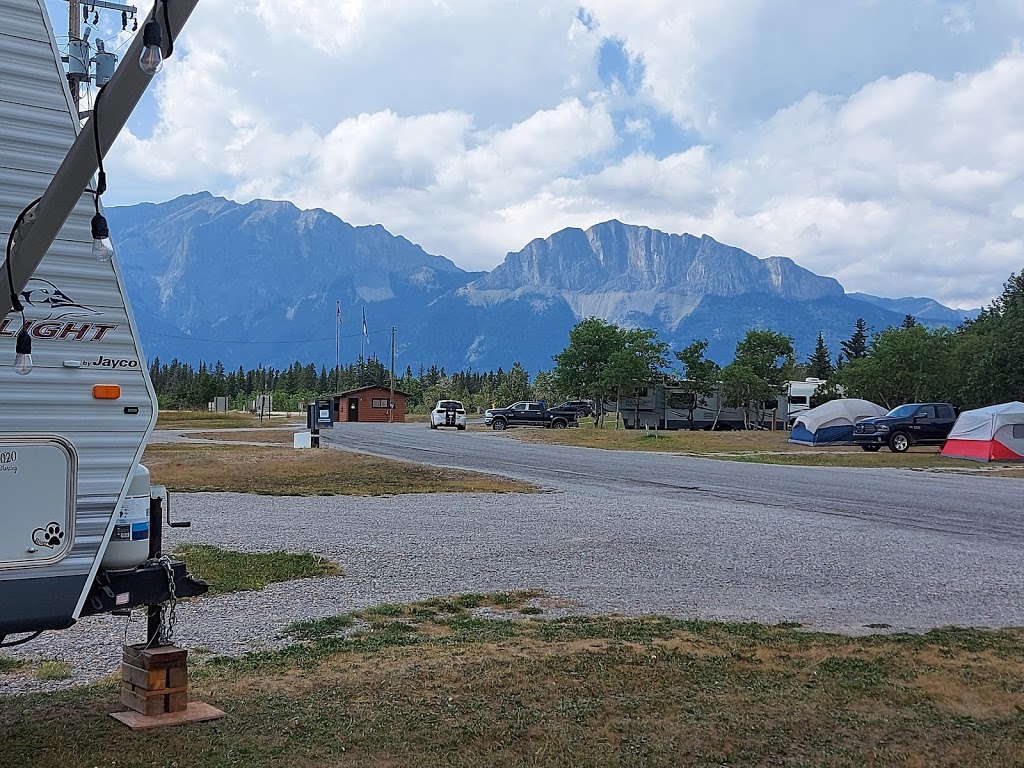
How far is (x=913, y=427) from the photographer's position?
1387 inches

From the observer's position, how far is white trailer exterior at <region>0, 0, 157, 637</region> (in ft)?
14.9

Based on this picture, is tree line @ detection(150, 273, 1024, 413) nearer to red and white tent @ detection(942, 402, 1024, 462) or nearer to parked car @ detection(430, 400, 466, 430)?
parked car @ detection(430, 400, 466, 430)

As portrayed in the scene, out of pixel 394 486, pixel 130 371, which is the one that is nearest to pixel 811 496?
pixel 394 486

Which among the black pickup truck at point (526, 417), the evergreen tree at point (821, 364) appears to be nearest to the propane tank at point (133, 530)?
the black pickup truck at point (526, 417)

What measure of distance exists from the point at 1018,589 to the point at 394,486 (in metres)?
12.9

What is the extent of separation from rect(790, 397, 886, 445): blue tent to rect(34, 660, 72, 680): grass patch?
37.6 metres

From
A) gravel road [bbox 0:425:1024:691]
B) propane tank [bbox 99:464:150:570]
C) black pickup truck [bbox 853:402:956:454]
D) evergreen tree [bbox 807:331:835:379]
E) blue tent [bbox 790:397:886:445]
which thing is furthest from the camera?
evergreen tree [bbox 807:331:835:379]

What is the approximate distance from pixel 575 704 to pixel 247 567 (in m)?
5.82

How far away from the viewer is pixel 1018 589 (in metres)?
10.2

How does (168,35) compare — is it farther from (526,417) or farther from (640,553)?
(526,417)

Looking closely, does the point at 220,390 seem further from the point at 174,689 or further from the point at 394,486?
the point at 174,689

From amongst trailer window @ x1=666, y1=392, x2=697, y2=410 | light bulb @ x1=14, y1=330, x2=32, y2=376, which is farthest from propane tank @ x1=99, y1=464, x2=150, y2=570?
trailer window @ x1=666, y1=392, x2=697, y2=410

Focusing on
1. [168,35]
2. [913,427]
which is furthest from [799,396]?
[168,35]

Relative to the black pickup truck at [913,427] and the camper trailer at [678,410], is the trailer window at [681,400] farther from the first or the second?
the black pickup truck at [913,427]
